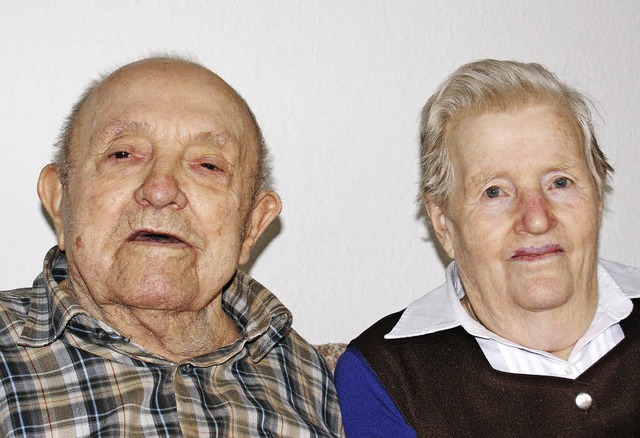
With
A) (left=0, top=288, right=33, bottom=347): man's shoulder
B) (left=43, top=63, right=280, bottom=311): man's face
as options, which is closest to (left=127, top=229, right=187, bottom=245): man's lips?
(left=43, top=63, right=280, bottom=311): man's face

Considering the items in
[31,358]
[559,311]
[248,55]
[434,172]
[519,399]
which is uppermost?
[248,55]

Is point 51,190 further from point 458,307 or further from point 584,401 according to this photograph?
point 584,401

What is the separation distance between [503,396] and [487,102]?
2.37 feet

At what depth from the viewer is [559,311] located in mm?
2100

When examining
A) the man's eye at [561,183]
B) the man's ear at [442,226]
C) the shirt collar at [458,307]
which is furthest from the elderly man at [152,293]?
the man's eye at [561,183]

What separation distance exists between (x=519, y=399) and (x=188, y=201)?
0.91 meters

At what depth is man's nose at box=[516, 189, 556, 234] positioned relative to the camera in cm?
200

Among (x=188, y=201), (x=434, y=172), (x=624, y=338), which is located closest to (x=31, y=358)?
(x=188, y=201)

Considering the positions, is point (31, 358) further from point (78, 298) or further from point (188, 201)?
point (188, 201)

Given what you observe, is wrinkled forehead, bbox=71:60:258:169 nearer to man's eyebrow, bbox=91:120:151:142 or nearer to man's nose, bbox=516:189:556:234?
man's eyebrow, bbox=91:120:151:142

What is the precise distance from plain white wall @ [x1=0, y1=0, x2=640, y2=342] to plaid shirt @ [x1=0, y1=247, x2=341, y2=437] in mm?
448

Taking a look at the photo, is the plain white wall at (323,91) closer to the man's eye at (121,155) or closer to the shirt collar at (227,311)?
the shirt collar at (227,311)

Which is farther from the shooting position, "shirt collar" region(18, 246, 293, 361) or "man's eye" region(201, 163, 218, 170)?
"man's eye" region(201, 163, 218, 170)

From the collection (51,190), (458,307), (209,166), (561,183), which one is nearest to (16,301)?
(51,190)
